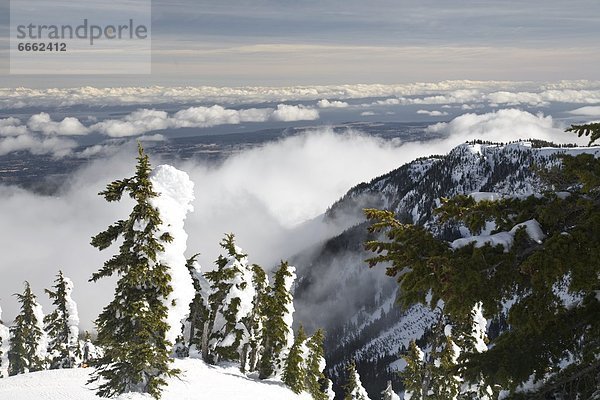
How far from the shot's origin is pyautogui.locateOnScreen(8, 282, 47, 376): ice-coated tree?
66250 millimetres

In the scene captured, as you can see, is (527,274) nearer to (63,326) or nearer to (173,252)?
(173,252)

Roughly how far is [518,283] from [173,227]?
57.7ft

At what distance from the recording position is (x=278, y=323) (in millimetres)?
43312

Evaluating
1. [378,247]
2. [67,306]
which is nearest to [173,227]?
[378,247]

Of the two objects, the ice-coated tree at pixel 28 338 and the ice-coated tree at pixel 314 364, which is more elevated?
the ice-coated tree at pixel 314 364

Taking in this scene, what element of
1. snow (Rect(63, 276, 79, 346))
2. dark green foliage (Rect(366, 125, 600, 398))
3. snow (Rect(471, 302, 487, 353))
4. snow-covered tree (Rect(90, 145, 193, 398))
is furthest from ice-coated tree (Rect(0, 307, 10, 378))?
dark green foliage (Rect(366, 125, 600, 398))

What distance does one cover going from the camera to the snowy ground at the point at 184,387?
96.9ft

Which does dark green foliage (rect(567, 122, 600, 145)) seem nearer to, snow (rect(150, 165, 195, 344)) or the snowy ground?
snow (rect(150, 165, 195, 344))

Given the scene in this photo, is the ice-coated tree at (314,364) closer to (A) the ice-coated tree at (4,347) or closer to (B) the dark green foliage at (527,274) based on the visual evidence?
(B) the dark green foliage at (527,274)

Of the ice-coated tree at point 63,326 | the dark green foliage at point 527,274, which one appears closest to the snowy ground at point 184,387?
the dark green foliage at point 527,274

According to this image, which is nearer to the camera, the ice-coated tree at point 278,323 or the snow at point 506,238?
the snow at point 506,238

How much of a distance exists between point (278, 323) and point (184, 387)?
12409mm

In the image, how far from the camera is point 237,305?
138 feet

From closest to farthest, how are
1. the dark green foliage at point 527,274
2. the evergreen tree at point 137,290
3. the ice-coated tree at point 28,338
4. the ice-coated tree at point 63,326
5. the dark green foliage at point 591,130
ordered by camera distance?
1. the dark green foliage at point 527,274
2. the dark green foliage at point 591,130
3. the evergreen tree at point 137,290
4. the ice-coated tree at point 63,326
5. the ice-coated tree at point 28,338
